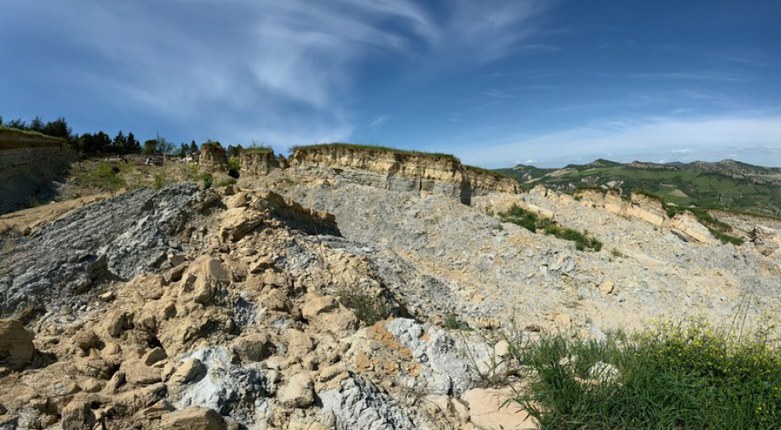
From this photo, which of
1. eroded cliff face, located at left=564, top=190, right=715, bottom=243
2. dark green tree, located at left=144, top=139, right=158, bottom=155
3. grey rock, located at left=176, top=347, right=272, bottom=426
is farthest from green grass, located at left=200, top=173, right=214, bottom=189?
dark green tree, located at left=144, top=139, right=158, bottom=155

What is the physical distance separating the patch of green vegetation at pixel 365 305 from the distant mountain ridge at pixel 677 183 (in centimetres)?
7708

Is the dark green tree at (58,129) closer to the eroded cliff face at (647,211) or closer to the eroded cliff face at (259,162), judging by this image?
the eroded cliff face at (259,162)

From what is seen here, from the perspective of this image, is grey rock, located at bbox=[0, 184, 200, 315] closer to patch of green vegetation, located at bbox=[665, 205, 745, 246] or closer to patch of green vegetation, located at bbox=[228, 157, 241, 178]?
patch of green vegetation, located at bbox=[228, 157, 241, 178]

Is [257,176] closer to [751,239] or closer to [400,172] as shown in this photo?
[400,172]

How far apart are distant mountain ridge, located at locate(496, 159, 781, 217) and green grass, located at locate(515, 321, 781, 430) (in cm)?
7809

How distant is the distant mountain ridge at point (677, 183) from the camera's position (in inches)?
3782

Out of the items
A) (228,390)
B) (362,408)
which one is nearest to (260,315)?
(228,390)

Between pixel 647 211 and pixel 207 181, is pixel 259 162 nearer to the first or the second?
pixel 207 181

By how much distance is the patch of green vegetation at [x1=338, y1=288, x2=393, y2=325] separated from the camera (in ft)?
20.5

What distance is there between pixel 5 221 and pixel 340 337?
25.2 feet

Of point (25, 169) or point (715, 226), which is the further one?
point (715, 226)

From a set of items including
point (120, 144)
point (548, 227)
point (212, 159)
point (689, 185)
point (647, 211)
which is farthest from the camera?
point (689, 185)

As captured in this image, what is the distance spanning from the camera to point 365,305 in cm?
651

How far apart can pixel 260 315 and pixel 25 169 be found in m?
28.0
